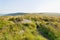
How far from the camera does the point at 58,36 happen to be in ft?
52.4

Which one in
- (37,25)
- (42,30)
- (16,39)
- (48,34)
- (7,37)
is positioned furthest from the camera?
(37,25)

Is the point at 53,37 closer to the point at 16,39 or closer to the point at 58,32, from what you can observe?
the point at 58,32

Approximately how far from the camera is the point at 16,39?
13438 mm

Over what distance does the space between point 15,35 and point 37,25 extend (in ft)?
23.6

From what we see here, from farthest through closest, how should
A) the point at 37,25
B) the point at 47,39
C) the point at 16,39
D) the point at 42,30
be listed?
the point at 37,25 → the point at 42,30 → the point at 47,39 → the point at 16,39

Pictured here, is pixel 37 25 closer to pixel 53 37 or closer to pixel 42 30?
pixel 42 30

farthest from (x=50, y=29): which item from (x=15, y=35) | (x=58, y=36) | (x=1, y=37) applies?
(x=1, y=37)

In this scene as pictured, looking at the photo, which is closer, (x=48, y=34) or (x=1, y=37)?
(x=1, y=37)

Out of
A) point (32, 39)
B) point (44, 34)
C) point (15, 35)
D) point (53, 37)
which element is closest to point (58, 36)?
point (53, 37)

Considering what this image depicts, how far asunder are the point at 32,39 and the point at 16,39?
132cm

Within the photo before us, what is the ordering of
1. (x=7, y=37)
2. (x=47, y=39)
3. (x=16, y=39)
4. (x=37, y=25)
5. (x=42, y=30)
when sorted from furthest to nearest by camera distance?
(x=37, y=25) → (x=42, y=30) → (x=47, y=39) → (x=16, y=39) → (x=7, y=37)

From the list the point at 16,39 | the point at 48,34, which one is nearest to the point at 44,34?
the point at 48,34

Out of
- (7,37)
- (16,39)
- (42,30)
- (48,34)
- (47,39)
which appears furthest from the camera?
(42,30)

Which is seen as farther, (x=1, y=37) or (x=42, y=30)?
(x=42, y=30)
